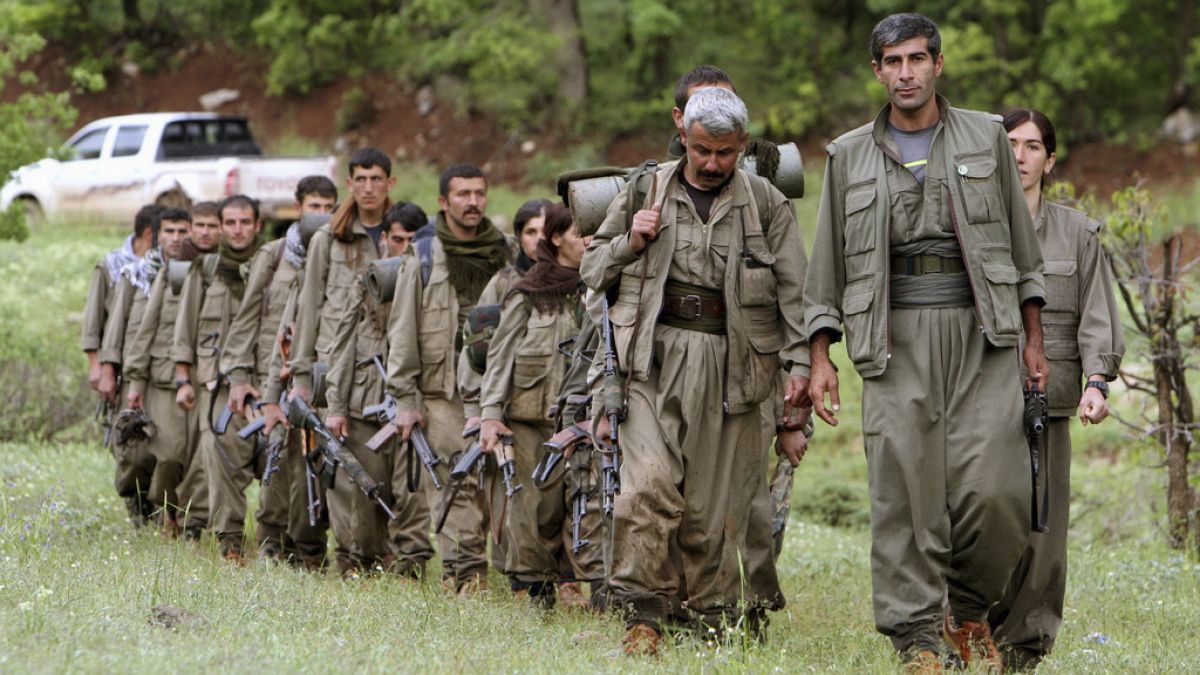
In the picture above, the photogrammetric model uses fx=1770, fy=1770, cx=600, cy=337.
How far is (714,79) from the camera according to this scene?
26.6ft

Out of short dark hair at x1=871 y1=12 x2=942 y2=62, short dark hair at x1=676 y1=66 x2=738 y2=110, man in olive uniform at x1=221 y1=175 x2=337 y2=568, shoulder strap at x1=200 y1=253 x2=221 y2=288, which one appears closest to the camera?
short dark hair at x1=871 y1=12 x2=942 y2=62

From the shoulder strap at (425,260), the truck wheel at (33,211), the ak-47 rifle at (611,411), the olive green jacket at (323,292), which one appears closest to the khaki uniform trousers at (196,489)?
the olive green jacket at (323,292)

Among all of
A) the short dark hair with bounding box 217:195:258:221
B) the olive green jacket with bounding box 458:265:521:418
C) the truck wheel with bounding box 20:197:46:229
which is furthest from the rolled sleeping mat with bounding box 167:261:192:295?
the truck wheel with bounding box 20:197:46:229

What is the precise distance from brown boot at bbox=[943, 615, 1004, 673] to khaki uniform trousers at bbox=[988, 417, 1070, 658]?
24 cm

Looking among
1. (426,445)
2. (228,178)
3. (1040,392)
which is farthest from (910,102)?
(228,178)

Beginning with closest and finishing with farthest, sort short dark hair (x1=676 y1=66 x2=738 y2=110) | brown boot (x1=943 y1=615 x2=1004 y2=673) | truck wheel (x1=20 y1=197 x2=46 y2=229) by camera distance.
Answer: brown boot (x1=943 y1=615 x2=1004 y2=673)
short dark hair (x1=676 y1=66 x2=738 y2=110)
truck wheel (x1=20 y1=197 x2=46 y2=229)

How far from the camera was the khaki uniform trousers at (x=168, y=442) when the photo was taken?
12.5 m

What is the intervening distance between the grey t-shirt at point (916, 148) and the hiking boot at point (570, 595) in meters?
3.69

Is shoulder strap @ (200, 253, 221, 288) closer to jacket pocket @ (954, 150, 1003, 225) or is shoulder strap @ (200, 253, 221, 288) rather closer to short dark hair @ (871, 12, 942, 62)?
short dark hair @ (871, 12, 942, 62)

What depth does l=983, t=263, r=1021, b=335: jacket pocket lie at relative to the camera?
21.7 ft

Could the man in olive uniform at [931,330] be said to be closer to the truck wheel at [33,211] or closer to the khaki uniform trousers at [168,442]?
the khaki uniform trousers at [168,442]

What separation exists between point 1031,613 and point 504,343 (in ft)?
10.9

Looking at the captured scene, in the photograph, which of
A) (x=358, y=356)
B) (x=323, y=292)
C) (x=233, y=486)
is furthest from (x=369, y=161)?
(x=233, y=486)

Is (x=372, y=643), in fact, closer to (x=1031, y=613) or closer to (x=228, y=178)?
(x=1031, y=613)
